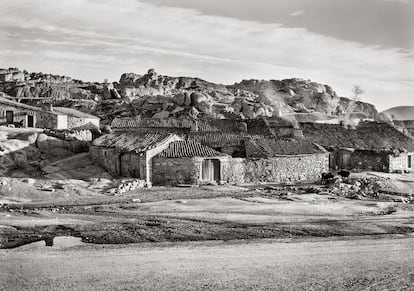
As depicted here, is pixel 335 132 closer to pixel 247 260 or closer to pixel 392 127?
pixel 392 127

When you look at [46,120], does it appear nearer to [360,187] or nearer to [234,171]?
[234,171]

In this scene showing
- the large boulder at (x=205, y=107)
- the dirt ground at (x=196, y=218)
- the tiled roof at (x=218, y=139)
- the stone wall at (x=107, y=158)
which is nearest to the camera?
the dirt ground at (x=196, y=218)

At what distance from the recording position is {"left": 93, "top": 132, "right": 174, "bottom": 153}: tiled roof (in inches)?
1160

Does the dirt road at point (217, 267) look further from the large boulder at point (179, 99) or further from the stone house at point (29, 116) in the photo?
the large boulder at point (179, 99)

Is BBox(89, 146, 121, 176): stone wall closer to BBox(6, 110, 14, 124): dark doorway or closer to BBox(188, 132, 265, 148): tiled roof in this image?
BBox(188, 132, 265, 148): tiled roof

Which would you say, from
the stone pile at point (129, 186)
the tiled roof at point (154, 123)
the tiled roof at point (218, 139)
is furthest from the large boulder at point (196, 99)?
the stone pile at point (129, 186)

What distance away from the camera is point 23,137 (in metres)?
30.9

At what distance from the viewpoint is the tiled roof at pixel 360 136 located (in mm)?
47688

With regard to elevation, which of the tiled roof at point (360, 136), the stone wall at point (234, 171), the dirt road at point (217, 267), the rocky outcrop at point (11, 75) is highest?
the rocky outcrop at point (11, 75)

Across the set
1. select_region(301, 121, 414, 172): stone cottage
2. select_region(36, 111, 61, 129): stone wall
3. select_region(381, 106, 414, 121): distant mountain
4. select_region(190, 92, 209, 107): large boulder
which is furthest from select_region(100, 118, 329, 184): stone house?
select_region(381, 106, 414, 121): distant mountain

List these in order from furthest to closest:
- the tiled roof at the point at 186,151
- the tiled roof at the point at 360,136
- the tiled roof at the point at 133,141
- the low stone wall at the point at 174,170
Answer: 1. the tiled roof at the point at 360,136
2. the tiled roof at the point at 133,141
3. the tiled roof at the point at 186,151
4. the low stone wall at the point at 174,170

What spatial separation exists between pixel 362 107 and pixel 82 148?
8553cm

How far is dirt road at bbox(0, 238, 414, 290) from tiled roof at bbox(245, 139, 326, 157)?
1635 cm

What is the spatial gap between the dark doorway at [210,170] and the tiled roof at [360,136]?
20.2m
